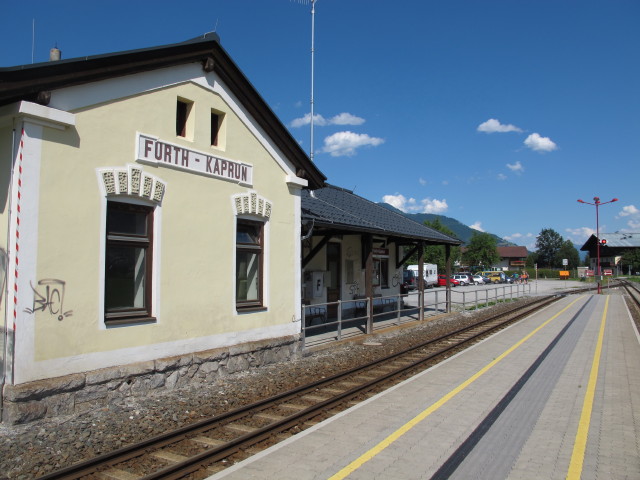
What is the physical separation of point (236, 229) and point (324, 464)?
210 inches

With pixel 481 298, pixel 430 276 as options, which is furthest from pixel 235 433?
pixel 430 276

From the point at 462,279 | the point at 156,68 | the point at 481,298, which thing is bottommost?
the point at 481,298

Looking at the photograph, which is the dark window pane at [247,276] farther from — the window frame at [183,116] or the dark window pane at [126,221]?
the window frame at [183,116]

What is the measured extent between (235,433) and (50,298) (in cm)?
289

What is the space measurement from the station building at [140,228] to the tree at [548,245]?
152363mm

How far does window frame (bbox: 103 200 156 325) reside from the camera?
692 centimetres

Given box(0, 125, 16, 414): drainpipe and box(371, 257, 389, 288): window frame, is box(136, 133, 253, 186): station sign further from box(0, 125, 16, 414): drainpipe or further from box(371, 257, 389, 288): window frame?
box(371, 257, 389, 288): window frame

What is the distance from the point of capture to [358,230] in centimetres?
1301

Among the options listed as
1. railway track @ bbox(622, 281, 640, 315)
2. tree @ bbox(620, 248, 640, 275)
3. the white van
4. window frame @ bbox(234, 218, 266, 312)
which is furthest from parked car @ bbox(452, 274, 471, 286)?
window frame @ bbox(234, 218, 266, 312)

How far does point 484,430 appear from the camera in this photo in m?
5.76

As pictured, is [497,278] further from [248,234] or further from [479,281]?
[248,234]

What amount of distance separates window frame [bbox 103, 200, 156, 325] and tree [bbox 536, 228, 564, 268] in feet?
508

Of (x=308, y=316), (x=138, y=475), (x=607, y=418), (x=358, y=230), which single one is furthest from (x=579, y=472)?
(x=308, y=316)

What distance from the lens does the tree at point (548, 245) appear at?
147750 millimetres
